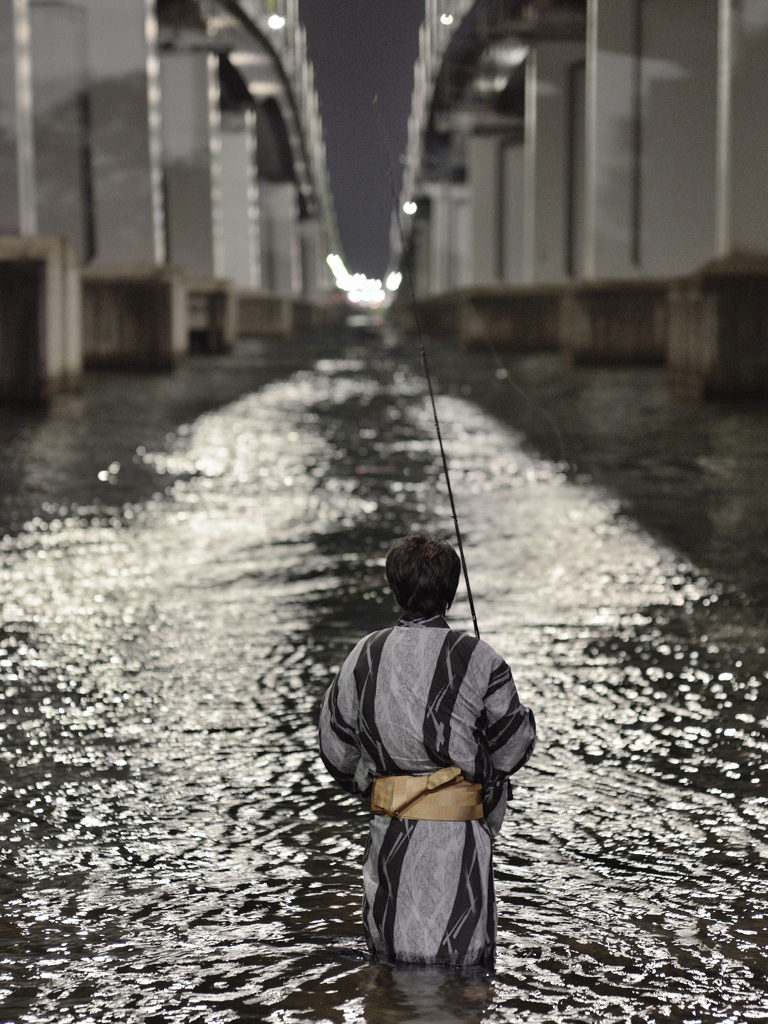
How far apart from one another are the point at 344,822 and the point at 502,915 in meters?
0.77

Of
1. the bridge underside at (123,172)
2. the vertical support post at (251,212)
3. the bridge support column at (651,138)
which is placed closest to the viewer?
the bridge underside at (123,172)

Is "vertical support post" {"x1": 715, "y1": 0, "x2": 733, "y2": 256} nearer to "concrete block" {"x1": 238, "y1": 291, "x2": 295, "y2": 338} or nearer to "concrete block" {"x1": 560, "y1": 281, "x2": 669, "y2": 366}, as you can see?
"concrete block" {"x1": 560, "y1": 281, "x2": 669, "y2": 366}

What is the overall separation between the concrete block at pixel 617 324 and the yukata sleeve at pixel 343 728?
2573cm

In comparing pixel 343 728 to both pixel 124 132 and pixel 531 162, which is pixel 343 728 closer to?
pixel 124 132

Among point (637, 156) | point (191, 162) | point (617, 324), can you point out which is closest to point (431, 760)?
point (617, 324)

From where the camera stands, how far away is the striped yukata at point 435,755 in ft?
9.56

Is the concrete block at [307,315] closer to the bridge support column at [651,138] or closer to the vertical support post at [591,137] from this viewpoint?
the vertical support post at [591,137]

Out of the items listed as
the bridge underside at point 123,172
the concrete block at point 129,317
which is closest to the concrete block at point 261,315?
the bridge underside at point 123,172

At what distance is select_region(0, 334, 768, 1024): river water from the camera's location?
3.22m

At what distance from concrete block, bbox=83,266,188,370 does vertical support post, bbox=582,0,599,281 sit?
8357 millimetres

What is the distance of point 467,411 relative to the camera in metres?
18.6

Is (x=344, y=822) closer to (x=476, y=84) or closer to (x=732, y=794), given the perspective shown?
(x=732, y=794)

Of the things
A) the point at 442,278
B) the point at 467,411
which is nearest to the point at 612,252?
the point at 467,411

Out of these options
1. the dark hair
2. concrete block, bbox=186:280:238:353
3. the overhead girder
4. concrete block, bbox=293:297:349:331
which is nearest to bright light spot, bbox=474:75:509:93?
the overhead girder
